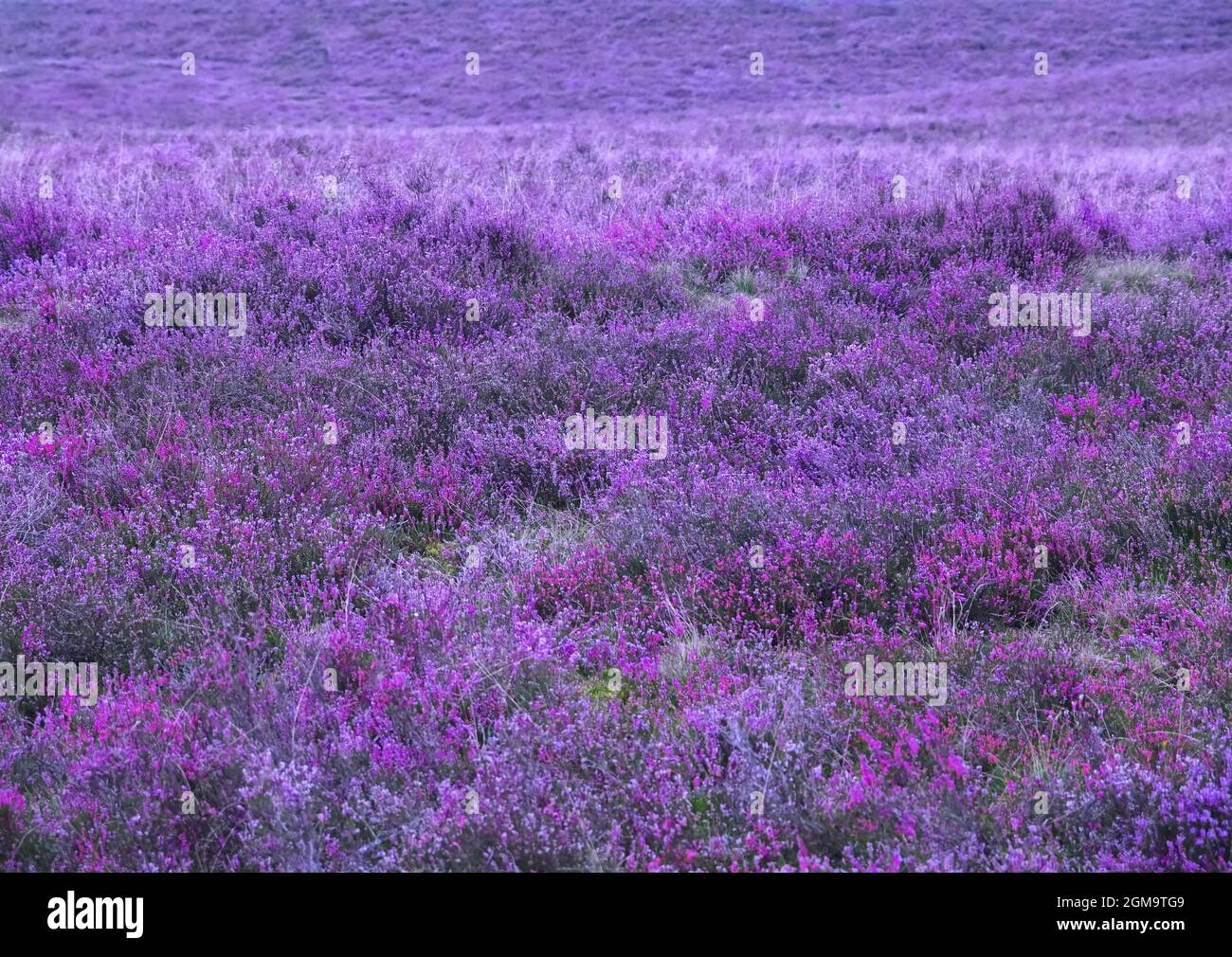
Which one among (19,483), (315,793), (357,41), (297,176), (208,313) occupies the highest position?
(357,41)

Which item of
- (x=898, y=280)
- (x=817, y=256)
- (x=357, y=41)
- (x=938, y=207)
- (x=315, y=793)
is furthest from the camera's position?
(x=357, y=41)

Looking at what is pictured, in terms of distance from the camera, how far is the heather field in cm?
264

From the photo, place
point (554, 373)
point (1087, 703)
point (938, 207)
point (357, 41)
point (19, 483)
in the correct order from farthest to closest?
point (357, 41), point (938, 207), point (554, 373), point (19, 483), point (1087, 703)

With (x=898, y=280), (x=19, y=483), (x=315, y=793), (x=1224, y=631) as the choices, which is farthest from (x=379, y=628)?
(x=898, y=280)

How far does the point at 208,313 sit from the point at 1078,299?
5812 millimetres

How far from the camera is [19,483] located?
170 inches

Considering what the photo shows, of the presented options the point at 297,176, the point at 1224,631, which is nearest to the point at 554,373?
the point at 1224,631

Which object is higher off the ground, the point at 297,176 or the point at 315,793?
the point at 297,176

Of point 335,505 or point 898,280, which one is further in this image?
point 898,280

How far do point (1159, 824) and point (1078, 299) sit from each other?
4875 mm

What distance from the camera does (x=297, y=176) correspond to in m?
10.4

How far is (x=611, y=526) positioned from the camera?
4.15m

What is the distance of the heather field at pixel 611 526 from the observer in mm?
2639

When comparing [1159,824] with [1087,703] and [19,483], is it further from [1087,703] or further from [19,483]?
[19,483]
